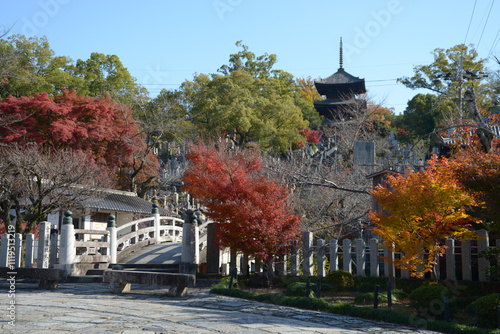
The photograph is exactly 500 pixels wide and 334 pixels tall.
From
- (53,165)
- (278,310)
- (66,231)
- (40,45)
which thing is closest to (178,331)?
(278,310)

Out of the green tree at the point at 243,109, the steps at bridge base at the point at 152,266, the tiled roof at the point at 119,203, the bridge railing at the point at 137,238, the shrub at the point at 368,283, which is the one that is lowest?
the shrub at the point at 368,283

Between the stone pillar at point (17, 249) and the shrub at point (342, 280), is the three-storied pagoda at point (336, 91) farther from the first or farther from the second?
the shrub at point (342, 280)

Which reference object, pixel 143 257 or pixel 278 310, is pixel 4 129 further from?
pixel 278 310

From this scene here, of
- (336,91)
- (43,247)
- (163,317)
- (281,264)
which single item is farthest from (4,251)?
(336,91)

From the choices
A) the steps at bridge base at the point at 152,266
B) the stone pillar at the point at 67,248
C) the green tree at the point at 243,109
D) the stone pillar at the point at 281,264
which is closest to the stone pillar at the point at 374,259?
the stone pillar at the point at 281,264

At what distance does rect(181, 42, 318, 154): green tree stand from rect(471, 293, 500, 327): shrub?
2599cm

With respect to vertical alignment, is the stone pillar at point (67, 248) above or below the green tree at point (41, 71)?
below

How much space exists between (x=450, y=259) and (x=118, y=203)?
18.2 metres

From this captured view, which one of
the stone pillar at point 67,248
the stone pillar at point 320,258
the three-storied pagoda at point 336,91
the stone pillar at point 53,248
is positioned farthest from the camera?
the three-storied pagoda at point 336,91

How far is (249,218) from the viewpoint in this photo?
1207cm

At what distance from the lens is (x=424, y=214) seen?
10344 mm

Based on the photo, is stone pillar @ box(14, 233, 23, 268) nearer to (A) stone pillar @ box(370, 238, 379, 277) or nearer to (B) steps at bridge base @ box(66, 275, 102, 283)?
(B) steps at bridge base @ box(66, 275, 102, 283)

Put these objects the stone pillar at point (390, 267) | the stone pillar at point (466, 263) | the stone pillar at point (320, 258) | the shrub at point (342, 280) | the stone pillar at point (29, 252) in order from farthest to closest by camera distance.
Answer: the stone pillar at point (29, 252) → the stone pillar at point (320, 258) → the shrub at point (342, 280) → the stone pillar at point (390, 267) → the stone pillar at point (466, 263)

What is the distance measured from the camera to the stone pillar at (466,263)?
10.7m
